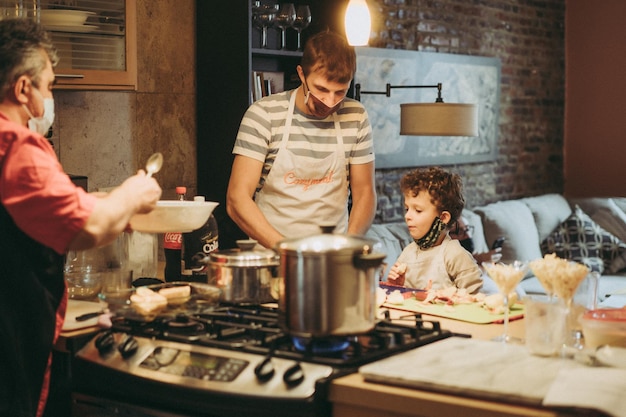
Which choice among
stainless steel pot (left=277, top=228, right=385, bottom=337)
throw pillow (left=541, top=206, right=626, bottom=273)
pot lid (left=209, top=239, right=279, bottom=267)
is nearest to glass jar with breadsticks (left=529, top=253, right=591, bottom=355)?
stainless steel pot (left=277, top=228, right=385, bottom=337)

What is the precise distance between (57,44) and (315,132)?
1099 millimetres

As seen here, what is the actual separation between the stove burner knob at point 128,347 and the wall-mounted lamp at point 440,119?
9.93 feet

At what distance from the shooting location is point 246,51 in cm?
445

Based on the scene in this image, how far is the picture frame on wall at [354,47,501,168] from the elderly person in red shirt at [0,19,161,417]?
3647 millimetres

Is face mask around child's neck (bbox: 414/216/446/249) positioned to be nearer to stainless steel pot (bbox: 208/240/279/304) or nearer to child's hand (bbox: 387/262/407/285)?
child's hand (bbox: 387/262/407/285)

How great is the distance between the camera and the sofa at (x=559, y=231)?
629 cm

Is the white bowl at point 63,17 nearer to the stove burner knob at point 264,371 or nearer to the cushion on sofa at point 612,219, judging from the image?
the stove burner knob at point 264,371

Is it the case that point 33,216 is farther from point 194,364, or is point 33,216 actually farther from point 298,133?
point 298,133

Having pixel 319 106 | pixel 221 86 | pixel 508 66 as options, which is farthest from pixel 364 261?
pixel 508 66

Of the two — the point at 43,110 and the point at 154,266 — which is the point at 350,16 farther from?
the point at 43,110

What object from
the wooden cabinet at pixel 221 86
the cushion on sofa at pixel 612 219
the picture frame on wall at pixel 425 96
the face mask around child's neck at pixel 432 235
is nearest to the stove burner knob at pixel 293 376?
the face mask around child's neck at pixel 432 235

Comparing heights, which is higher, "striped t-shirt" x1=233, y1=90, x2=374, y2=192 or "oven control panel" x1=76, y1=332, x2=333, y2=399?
"striped t-shirt" x1=233, y1=90, x2=374, y2=192

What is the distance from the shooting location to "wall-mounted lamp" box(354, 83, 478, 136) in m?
4.94

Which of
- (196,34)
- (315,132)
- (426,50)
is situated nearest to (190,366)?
(315,132)
